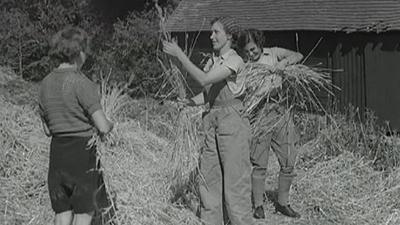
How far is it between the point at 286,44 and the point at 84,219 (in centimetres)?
1327

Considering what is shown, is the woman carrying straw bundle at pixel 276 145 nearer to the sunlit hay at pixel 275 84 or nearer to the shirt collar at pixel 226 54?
the sunlit hay at pixel 275 84

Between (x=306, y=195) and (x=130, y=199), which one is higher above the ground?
(x=130, y=199)

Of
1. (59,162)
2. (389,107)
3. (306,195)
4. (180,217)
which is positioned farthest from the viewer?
(389,107)

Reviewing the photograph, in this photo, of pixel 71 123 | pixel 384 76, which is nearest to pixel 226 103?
pixel 71 123

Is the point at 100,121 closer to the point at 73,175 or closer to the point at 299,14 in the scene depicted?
the point at 73,175

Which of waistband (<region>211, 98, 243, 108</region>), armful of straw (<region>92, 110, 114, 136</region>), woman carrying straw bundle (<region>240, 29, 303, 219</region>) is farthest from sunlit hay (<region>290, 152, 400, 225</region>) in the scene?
armful of straw (<region>92, 110, 114, 136</region>)

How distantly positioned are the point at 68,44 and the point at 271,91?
215 cm

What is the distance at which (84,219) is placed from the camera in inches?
169

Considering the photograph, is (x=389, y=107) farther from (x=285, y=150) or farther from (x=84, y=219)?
(x=84, y=219)

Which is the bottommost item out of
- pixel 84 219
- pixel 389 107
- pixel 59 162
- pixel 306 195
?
pixel 389 107

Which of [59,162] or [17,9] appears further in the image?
[17,9]

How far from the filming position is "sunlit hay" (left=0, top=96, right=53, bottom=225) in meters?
5.51

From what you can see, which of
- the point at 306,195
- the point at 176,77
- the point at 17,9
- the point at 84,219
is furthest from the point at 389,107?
the point at 17,9

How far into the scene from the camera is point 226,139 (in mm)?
4832
